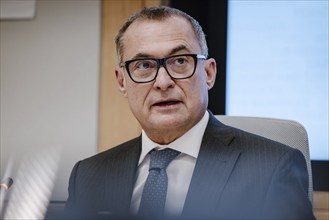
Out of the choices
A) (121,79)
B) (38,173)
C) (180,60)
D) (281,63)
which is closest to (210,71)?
(180,60)

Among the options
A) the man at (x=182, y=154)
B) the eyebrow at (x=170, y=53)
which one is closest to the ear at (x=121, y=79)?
the man at (x=182, y=154)

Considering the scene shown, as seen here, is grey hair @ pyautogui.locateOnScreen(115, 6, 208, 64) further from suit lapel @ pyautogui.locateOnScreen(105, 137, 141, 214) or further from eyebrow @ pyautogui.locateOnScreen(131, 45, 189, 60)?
suit lapel @ pyautogui.locateOnScreen(105, 137, 141, 214)

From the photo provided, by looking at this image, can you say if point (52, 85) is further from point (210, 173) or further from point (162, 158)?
point (210, 173)

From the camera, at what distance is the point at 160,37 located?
1.00 meters

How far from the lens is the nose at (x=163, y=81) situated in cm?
95

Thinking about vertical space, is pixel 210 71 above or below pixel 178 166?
above

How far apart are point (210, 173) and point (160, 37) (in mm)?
314

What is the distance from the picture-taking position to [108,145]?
1494 millimetres

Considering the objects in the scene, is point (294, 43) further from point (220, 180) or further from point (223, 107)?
point (220, 180)

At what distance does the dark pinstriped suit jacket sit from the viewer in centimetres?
88

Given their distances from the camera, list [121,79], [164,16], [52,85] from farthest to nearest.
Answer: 1. [52,85]
2. [121,79]
3. [164,16]

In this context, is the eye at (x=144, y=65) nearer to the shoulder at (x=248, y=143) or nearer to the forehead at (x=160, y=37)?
the forehead at (x=160, y=37)

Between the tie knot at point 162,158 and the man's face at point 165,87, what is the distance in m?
0.03

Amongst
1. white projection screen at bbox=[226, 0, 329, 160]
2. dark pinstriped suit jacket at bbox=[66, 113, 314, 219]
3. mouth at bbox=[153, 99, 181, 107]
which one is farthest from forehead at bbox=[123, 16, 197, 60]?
white projection screen at bbox=[226, 0, 329, 160]
